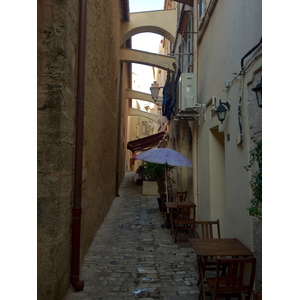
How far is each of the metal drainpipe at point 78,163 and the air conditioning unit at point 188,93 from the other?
2.79 metres

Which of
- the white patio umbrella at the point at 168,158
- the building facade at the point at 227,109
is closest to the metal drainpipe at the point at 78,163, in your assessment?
the building facade at the point at 227,109

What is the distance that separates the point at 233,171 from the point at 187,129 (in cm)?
492

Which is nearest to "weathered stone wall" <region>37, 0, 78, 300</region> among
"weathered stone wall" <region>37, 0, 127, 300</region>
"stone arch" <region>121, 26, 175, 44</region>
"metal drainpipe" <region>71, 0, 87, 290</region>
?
"weathered stone wall" <region>37, 0, 127, 300</region>

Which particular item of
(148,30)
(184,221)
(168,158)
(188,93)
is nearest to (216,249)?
(184,221)

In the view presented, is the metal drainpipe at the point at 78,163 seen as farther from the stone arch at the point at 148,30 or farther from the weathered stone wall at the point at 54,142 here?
the stone arch at the point at 148,30

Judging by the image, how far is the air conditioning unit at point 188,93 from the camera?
607 centimetres

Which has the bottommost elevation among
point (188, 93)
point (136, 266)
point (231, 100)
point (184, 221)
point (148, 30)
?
point (136, 266)

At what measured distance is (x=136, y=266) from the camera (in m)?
4.34

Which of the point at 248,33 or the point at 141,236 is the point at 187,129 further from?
the point at 248,33

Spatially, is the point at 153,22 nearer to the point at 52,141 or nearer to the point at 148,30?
the point at 148,30

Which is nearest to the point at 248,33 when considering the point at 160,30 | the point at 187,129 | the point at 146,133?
the point at 187,129

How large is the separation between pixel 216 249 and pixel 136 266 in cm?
172

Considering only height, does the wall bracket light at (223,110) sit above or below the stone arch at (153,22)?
below

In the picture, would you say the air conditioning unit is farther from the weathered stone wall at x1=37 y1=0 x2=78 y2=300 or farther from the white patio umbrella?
the weathered stone wall at x1=37 y1=0 x2=78 y2=300
